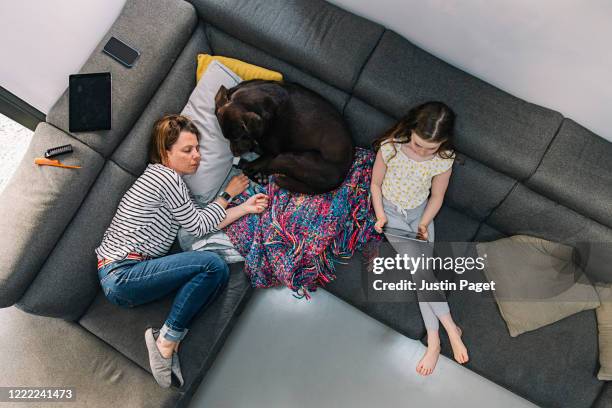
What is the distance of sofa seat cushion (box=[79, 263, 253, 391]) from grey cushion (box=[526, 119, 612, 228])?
59.3 inches

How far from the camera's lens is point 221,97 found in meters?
1.80

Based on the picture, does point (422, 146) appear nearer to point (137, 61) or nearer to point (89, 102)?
point (137, 61)

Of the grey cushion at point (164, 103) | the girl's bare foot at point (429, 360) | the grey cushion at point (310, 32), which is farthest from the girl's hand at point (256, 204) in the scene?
the girl's bare foot at point (429, 360)

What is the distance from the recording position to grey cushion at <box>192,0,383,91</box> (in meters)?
1.82

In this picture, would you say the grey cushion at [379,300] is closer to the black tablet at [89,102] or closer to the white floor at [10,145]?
→ the black tablet at [89,102]

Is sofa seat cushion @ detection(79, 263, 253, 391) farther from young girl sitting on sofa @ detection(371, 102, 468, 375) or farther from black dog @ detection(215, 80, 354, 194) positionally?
young girl sitting on sofa @ detection(371, 102, 468, 375)

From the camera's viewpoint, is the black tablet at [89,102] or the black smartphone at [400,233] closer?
the black tablet at [89,102]

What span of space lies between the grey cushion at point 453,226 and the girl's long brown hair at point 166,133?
1243mm

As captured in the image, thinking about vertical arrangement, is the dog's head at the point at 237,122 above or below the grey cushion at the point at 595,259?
below

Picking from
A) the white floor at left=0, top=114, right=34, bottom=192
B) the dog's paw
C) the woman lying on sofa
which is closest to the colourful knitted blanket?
the dog's paw

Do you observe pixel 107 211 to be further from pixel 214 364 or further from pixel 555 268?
pixel 555 268

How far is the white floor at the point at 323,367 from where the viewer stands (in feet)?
6.91

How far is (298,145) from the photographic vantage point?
1848 millimetres

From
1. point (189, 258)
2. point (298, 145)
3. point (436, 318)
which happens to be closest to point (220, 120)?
point (298, 145)
